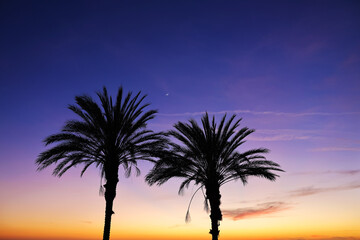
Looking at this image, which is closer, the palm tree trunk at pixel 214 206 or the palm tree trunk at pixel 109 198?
the palm tree trunk at pixel 109 198

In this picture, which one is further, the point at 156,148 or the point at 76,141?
the point at 156,148

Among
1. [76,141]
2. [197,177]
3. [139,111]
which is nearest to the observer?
[76,141]

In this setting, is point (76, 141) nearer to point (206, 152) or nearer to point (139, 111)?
point (139, 111)

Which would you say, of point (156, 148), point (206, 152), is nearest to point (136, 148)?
point (156, 148)

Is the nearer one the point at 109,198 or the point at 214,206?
the point at 109,198

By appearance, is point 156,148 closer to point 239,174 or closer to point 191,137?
point 191,137

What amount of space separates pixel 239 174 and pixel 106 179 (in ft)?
26.4

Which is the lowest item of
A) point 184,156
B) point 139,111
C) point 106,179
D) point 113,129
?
point 106,179

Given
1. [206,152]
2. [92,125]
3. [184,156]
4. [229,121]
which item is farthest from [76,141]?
[229,121]

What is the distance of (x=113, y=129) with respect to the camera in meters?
18.5

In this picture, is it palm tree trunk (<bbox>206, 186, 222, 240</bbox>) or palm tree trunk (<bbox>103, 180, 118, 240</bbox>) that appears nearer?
palm tree trunk (<bbox>103, 180, 118, 240</bbox>)

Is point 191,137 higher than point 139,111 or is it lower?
lower

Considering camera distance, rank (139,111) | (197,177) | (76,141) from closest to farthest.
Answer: (76,141) < (139,111) < (197,177)

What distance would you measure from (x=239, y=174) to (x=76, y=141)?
9.92m
